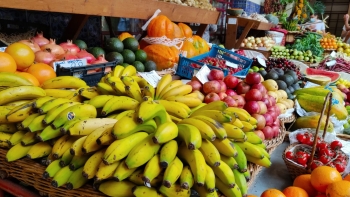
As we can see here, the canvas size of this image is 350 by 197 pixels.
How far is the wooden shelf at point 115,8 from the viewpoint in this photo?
5.14 feet

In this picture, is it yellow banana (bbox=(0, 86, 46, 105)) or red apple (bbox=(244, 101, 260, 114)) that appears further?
red apple (bbox=(244, 101, 260, 114))

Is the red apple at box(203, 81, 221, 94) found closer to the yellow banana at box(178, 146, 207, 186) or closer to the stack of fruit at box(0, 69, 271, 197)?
the stack of fruit at box(0, 69, 271, 197)

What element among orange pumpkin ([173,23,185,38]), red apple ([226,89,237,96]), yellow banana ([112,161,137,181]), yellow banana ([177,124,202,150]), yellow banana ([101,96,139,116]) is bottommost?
yellow banana ([112,161,137,181])

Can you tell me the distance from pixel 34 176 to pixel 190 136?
0.67 m

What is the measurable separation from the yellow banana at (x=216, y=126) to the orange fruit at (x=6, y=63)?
45.4 inches

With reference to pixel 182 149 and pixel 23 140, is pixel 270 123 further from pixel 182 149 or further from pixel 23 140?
pixel 23 140

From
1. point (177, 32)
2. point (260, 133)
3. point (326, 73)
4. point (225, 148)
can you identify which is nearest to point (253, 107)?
point (260, 133)

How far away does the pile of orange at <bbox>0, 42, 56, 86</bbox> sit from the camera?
1.63 metres

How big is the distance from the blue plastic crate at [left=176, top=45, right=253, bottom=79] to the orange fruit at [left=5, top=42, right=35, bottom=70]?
1332 mm

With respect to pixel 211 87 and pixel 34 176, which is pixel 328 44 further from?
pixel 34 176

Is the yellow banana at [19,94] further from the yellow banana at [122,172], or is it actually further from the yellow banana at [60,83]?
the yellow banana at [122,172]

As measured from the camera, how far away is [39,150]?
110 centimetres

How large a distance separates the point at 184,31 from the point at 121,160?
2.77 m

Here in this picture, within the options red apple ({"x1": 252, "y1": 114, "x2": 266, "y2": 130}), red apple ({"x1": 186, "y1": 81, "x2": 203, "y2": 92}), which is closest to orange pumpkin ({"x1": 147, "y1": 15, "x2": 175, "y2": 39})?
red apple ({"x1": 186, "y1": 81, "x2": 203, "y2": 92})
